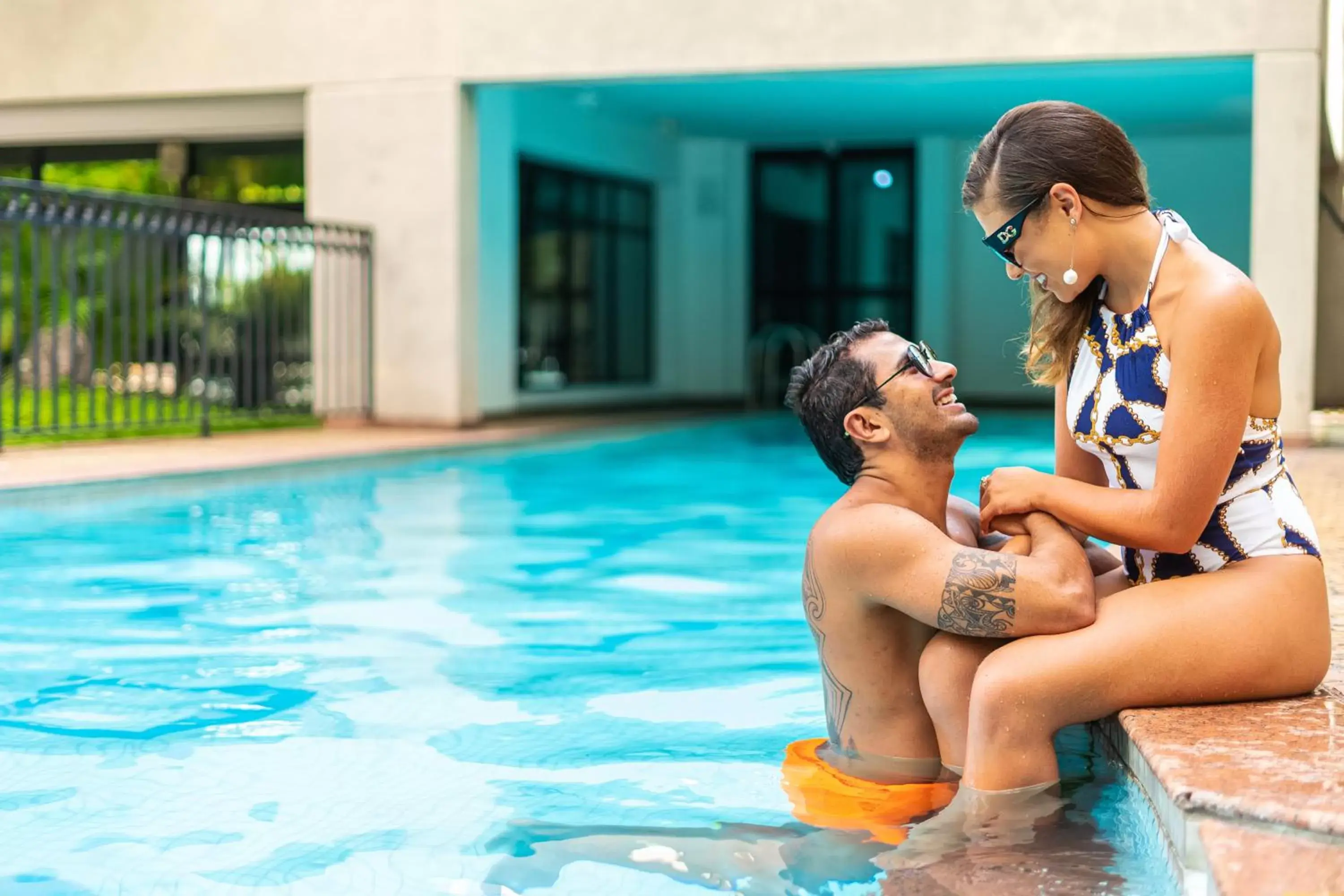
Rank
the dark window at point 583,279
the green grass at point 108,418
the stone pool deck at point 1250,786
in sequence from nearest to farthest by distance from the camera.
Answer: the stone pool deck at point 1250,786
the green grass at point 108,418
the dark window at point 583,279

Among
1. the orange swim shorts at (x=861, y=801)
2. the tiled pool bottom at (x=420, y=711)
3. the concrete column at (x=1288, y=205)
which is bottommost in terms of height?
the tiled pool bottom at (x=420, y=711)

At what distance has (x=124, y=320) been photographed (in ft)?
35.8

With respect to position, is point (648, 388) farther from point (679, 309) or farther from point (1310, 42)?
point (1310, 42)

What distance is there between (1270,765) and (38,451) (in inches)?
354

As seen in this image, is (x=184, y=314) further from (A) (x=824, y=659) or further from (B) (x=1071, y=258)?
(B) (x=1071, y=258)

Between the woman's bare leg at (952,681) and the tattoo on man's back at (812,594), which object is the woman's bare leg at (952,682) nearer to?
the woman's bare leg at (952,681)

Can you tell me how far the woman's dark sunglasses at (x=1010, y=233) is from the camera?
2.49 m

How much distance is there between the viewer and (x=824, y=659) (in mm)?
2867

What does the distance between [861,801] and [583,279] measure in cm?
1463

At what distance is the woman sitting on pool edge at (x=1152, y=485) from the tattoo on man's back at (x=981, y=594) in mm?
54

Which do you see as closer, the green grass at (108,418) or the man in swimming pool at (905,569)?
the man in swimming pool at (905,569)

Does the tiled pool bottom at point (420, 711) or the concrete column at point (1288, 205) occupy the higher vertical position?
the concrete column at point (1288, 205)

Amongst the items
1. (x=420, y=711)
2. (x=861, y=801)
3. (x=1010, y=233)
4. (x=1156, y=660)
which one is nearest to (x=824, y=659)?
(x=861, y=801)

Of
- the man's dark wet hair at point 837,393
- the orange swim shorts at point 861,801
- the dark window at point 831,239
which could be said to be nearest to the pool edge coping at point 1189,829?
the orange swim shorts at point 861,801
